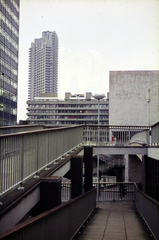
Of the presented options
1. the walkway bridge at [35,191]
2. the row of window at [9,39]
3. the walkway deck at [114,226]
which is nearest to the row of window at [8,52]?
the row of window at [9,39]

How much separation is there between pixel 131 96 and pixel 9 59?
61748 mm

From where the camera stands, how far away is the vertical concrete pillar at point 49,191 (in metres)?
5.98

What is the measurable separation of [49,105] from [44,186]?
5936 inches

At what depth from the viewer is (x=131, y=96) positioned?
1528 inches

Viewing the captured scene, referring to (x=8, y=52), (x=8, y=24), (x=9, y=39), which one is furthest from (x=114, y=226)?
(x=9, y=39)

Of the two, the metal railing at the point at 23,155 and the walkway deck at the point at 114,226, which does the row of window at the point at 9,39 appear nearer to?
the walkway deck at the point at 114,226

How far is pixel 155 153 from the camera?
14.1 metres

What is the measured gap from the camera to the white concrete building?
126 ft

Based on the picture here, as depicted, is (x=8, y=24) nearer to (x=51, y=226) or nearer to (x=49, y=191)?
(x=49, y=191)

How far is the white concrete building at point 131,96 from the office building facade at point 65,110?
11246 cm

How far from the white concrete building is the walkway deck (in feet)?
82.9

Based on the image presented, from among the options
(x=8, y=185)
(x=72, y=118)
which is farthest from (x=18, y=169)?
(x=72, y=118)

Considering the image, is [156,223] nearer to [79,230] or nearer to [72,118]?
[79,230]

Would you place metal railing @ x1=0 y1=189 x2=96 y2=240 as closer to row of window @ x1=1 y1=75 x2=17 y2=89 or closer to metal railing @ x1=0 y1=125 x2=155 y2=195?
metal railing @ x1=0 y1=125 x2=155 y2=195
